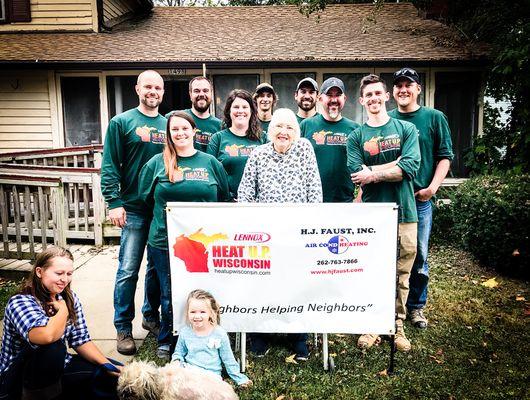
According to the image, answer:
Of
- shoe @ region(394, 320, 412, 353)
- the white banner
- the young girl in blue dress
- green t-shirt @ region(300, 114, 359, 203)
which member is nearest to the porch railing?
the white banner

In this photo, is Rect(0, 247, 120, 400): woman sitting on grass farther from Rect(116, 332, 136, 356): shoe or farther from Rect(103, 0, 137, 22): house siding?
Rect(103, 0, 137, 22): house siding

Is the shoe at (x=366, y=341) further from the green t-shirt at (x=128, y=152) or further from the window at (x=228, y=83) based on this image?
the window at (x=228, y=83)

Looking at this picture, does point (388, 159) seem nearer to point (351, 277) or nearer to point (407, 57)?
point (351, 277)

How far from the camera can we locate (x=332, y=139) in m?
4.48

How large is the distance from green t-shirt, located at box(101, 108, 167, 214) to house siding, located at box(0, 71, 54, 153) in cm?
882

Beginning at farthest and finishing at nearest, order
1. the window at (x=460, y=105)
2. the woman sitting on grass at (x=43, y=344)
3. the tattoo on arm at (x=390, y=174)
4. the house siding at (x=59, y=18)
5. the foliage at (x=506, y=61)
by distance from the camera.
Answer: the house siding at (x=59, y=18)
the window at (x=460, y=105)
the foliage at (x=506, y=61)
the tattoo on arm at (x=390, y=174)
the woman sitting on grass at (x=43, y=344)

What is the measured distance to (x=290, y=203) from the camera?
3596 millimetres

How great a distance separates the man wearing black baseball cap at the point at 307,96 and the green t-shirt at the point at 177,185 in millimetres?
1523

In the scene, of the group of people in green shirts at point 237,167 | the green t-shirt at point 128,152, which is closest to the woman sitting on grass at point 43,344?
the group of people in green shirts at point 237,167

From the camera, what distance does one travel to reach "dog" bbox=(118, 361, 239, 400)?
2.02 m

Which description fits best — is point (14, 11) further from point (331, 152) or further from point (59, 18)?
point (331, 152)

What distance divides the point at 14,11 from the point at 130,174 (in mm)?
10950

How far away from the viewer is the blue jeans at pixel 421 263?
4387mm

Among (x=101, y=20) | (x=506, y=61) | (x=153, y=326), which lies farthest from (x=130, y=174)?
(x=101, y=20)
